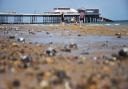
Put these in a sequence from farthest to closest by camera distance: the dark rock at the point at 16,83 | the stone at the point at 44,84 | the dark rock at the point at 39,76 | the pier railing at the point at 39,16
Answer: the pier railing at the point at 39,16
the dark rock at the point at 39,76
the dark rock at the point at 16,83
the stone at the point at 44,84

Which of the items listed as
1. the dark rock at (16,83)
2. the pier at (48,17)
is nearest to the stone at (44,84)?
the dark rock at (16,83)

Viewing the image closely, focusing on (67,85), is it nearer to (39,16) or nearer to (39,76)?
(39,76)

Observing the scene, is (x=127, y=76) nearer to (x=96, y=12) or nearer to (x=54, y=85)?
(x=54, y=85)

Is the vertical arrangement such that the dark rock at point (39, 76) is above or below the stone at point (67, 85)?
above

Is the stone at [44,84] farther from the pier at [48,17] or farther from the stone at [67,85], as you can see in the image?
the pier at [48,17]

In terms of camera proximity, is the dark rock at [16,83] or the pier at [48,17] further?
the pier at [48,17]

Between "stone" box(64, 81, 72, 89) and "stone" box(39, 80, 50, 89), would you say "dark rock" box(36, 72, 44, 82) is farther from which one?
"stone" box(64, 81, 72, 89)

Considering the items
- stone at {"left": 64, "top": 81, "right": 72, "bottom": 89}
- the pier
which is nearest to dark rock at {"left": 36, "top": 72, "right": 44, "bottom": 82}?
stone at {"left": 64, "top": 81, "right": 72, "bottom": 89}

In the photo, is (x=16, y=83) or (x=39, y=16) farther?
(x=39, y=16)

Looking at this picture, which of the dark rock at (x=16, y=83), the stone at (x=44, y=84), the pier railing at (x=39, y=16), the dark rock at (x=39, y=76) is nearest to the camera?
the stone at (x=44, y=84)

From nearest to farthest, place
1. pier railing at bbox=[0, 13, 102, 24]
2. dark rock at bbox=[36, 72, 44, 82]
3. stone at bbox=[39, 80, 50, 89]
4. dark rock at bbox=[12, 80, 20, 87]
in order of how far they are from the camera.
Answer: stone at bbox=[39, 80, 50, 89], dark rock at bbox=[12, 80, 20, 87], dark rock at bbox=[36, 72, 44, 82], pier railing at bbox=[0, 13, 102, 24]

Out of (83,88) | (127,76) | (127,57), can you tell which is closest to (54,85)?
(83,88)

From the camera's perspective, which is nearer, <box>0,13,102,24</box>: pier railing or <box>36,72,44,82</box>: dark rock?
<box>36,72,44,82</box>: dark rock

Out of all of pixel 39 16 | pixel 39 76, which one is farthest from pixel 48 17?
pixel 39 76
